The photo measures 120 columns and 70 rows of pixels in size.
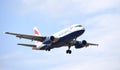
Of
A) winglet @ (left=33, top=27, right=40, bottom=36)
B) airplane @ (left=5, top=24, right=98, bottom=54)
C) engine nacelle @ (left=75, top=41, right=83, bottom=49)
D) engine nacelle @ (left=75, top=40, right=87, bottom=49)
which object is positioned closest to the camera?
airplane @ (left=5, top=24, right=98, bottom=54)

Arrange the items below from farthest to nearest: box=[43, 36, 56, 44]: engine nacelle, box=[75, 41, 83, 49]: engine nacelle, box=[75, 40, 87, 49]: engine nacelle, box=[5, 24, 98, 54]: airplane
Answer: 1. box=[75, 41, 83, 49]: engine nacelle
2. box=[75, 40, 87, 49]: engine nacelle
3. box=[43, 36, 56, 44]: engine nacelle
4. box=[5, 24, 98, 54]: airplane

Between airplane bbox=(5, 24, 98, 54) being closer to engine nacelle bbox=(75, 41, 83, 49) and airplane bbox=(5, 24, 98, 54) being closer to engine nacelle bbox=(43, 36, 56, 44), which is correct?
engine nacelle bbox=(43, 36, 56, 44)

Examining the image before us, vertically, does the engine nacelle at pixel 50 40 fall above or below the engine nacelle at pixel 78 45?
below

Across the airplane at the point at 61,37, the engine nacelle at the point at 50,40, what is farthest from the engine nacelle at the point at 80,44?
the engine nacelle at the point at 50,40

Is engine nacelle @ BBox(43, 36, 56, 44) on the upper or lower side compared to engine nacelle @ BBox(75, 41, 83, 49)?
lower

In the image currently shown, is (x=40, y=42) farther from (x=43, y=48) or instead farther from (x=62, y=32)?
(x=62, y=32)

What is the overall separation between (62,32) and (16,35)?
1004cm

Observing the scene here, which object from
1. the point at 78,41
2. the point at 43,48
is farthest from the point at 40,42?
the point at 78,41

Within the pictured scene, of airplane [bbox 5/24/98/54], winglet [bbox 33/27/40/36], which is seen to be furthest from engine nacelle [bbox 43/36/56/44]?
winglet [bbox 33/27/40/36]

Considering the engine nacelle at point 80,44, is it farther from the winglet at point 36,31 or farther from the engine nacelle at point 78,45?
the winglet at point 36,31

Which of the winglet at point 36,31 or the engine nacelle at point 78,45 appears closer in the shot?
the engine nacelle at point 78,45

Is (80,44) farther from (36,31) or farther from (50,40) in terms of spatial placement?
(36,31)

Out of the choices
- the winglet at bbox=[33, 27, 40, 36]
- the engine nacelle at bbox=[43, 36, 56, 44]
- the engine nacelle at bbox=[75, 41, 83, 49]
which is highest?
the winglet at bbox=[33, 27, 40, 36]

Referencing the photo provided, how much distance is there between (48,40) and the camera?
279 ft
